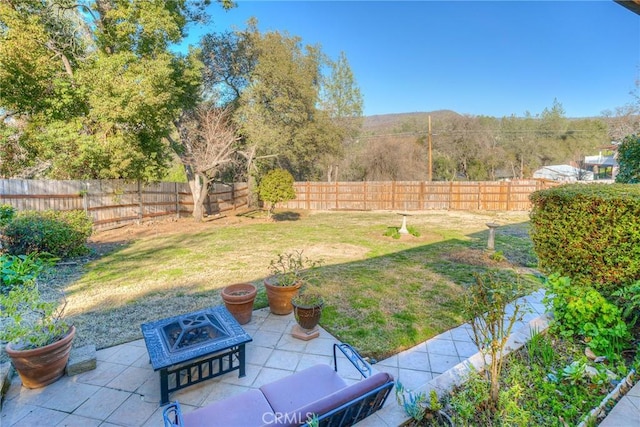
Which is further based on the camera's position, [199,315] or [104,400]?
[199,315]

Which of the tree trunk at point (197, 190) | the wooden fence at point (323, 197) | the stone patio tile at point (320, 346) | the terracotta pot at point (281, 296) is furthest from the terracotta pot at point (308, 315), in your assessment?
the tree trunk at point (197, 190)

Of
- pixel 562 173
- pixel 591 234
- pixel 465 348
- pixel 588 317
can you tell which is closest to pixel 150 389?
pixel 465 348

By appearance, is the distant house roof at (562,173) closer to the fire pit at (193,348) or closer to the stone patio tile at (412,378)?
the stone patio tile at (412,378)

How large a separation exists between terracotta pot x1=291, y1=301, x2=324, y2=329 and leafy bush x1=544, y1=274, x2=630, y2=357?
229cm

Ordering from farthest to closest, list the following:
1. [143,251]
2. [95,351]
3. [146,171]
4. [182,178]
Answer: [182,178], [146,171], [143,251], [95,351]

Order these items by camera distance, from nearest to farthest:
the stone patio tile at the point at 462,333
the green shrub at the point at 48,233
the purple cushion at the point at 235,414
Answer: the purple cushion at the point at 235,414 < the stone patio tile at the point at 462,333 < the green shrub at the point at 48,233

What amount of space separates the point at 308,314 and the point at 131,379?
161cm

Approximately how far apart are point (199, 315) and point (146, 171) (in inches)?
338

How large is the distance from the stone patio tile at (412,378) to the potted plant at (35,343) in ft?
8.93

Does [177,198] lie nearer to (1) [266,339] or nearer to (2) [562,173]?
(1) [266,339]

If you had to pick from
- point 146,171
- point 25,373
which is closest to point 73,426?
point 25,373

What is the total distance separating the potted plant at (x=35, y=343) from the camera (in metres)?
2.39

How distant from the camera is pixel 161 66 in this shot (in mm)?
8898

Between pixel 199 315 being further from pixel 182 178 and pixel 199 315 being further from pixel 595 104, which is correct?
pixel 595 104
